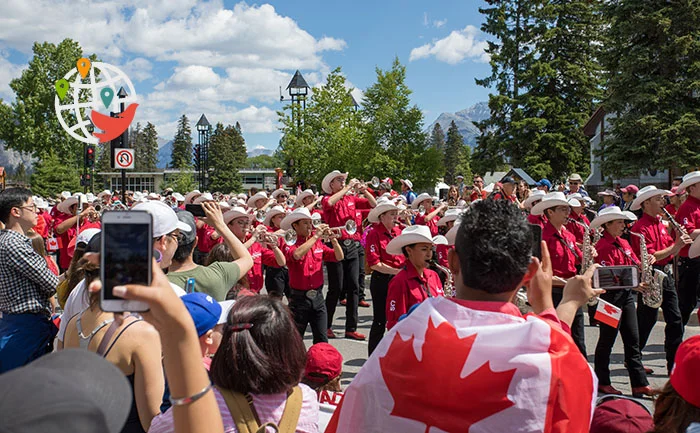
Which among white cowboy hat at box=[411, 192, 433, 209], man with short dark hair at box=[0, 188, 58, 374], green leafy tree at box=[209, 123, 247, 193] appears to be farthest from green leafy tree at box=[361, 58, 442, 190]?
green leafy tree at box=[209, 123, 247, 193]

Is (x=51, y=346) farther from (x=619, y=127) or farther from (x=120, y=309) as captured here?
(x=619, y=127)

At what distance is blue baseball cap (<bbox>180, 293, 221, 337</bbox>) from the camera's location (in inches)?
100

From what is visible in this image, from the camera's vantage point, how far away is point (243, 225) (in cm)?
710

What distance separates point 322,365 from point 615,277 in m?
2.29

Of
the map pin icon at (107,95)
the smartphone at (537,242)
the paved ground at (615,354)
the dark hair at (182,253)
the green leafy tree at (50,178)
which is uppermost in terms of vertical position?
the map pin icon at (107,95)

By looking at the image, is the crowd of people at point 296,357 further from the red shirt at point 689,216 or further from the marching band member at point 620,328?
the red shirt at point 689,216

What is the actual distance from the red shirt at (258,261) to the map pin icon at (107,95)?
11.2 meters

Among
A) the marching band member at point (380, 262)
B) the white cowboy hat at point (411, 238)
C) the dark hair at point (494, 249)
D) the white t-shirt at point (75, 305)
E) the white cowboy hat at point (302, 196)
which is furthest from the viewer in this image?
the white cowboy hat at point (302, 196)

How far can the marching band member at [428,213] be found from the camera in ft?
36.1

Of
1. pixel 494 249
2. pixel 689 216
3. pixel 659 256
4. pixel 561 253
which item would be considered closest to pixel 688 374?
pixel 494 249

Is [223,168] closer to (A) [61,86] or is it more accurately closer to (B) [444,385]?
(A) [61,86]

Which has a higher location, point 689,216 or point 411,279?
point 689,216

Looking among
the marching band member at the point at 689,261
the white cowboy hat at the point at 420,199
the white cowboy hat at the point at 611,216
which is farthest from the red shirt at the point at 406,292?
the white cowboy hat at the point at 420,199

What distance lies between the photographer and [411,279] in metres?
5.30
